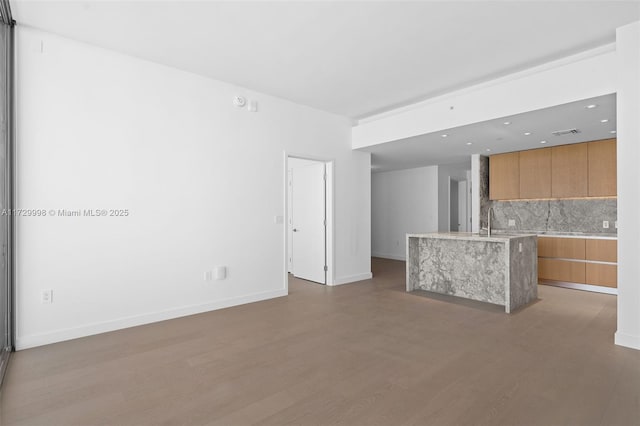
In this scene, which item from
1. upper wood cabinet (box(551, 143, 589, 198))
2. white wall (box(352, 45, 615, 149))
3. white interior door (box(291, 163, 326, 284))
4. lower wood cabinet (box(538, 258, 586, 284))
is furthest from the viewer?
white interior door (box(291, 163, 326, 284))

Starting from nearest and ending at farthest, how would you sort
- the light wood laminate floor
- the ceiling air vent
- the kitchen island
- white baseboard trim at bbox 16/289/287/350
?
1. the light wood laminate floor
2. white baseboard trim at bbox 16/289/287/350
3. the kitchen island
4. the ceiling air vent

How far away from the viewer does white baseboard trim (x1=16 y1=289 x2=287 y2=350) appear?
3.22 metres

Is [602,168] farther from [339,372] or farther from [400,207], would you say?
[339,372]

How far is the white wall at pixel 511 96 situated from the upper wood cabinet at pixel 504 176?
2470 mm

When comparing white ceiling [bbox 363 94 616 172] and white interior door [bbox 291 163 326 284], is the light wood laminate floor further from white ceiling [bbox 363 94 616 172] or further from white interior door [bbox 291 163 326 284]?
white ceiling [bbox 363 94 616 172]

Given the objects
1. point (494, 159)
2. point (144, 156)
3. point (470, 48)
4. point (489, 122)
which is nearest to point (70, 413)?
point (144, 156)

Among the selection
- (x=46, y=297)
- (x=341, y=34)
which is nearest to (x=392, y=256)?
(x=341, y=34)

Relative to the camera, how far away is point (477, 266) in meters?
4.84

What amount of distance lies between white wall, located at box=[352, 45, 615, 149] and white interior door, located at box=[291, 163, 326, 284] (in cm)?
132

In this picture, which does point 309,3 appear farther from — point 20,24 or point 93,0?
point 20,24

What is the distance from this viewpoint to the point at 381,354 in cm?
299

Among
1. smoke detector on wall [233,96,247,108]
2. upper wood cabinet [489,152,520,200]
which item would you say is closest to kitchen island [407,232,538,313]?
upper wood cabinet [489,152,520,200]

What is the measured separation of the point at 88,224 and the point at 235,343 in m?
1.94

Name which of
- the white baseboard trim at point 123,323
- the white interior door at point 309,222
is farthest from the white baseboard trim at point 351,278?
the white baseboard trim at point 123,323
